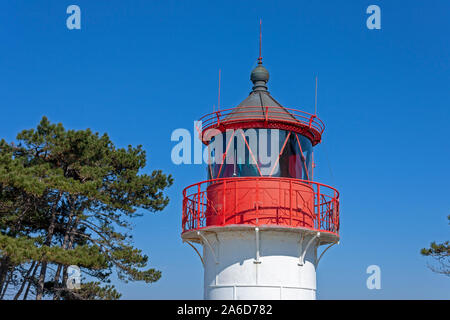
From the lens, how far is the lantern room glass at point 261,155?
18172 mm

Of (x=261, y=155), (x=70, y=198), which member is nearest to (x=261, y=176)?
(x=261, y=155)

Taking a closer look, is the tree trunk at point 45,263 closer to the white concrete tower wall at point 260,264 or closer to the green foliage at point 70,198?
the green foliage at point 70,198

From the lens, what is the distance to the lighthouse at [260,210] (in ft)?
58.3

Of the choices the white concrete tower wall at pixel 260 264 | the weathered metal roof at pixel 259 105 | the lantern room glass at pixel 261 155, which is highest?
the weathered metal roof at pixel 259 105

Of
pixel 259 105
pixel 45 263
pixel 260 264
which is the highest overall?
pixel 259 105

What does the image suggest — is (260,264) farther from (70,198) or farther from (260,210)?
(70,198)

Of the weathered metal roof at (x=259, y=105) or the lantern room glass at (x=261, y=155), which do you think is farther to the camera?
the weathered metal roof at (x=259, y=105)

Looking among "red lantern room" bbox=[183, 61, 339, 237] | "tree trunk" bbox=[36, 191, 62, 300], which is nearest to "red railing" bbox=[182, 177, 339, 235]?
"red lantern room" bbox=[183, 61, 339, 237]

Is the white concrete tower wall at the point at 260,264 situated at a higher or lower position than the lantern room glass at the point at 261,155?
lower

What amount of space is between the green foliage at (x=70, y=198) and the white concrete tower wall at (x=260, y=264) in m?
5.34

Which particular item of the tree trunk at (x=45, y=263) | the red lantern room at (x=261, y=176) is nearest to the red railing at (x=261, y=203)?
the red lantern room at (x=261, y=176)

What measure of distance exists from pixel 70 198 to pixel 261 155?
30.7 feet

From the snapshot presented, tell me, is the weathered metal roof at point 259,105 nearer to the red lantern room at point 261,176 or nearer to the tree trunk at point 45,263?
the red lantern room at point 261,176

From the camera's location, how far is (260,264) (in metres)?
17.9
